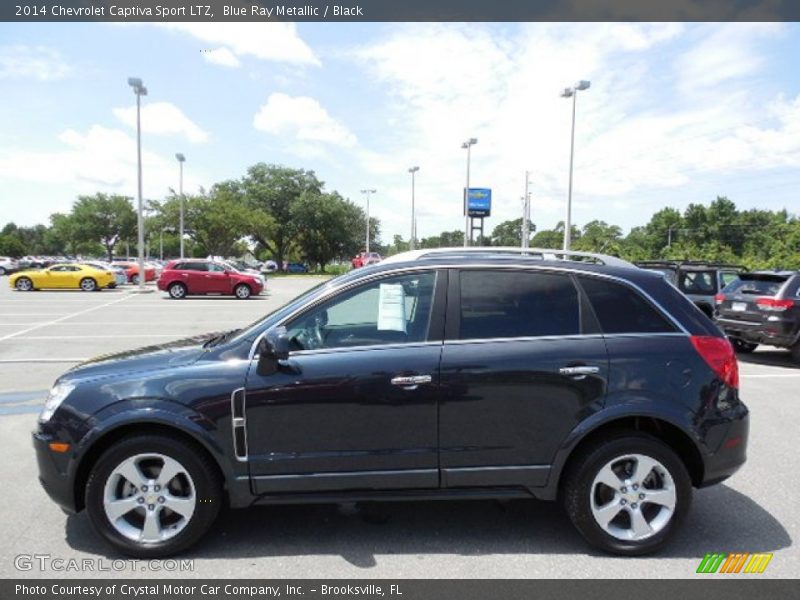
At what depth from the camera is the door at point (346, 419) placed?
331cm

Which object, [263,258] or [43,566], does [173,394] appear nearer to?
[43,566]

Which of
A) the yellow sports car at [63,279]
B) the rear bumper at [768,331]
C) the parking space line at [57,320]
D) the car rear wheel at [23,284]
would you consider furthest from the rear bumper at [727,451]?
the car rear wheel at [23,284]

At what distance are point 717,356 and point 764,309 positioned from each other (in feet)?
24.7

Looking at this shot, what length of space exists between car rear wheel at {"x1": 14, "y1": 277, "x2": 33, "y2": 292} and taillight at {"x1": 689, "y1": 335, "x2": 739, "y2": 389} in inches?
1162

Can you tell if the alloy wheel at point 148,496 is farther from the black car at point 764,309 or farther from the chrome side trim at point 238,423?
the black car at point 764,309

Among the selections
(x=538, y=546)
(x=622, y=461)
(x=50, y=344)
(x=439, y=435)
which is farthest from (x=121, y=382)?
(x=50, y=344)

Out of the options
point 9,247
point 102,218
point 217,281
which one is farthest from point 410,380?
point 9,247

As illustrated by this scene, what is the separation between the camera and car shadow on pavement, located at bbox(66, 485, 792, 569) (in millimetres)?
3426

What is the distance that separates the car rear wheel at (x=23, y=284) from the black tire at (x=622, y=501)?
2917 cm

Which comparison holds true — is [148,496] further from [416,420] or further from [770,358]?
[770,358]

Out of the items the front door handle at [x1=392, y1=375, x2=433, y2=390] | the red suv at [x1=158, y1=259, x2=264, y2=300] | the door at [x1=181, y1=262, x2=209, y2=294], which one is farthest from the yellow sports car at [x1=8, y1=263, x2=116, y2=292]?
the front door handle at [x1=392, y1=375, x2=433, y2=390]

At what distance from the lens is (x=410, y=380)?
333cm

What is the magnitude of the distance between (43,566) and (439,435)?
237cm

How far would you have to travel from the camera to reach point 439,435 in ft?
11.0
